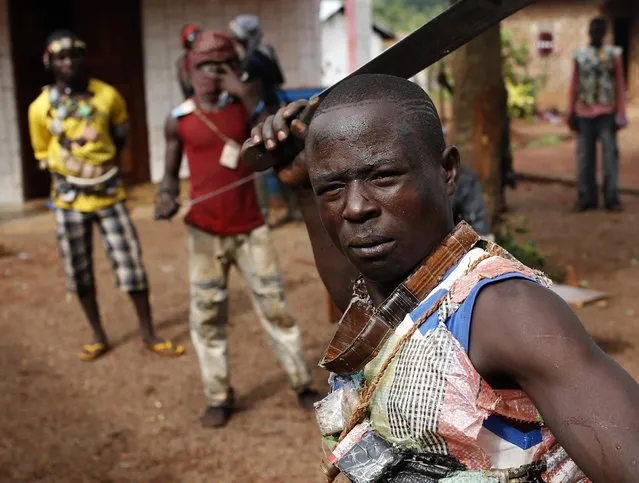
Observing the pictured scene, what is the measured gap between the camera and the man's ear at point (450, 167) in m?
1.76

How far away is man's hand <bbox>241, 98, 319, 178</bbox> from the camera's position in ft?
6.84

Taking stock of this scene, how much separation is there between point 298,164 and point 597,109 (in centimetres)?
794

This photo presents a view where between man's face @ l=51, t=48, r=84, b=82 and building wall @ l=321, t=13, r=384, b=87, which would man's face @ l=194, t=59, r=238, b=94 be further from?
building wall @ l=321, t=13, r=384, b=87

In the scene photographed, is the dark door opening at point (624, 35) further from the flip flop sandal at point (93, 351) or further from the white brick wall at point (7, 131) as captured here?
the flip flop sandal at point (93, 351)

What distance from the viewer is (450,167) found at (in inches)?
70.3

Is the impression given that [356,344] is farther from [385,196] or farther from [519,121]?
[519,121]

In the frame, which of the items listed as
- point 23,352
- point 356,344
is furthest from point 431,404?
point 23,352

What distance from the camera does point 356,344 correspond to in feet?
5.54

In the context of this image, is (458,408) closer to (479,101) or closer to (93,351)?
(93,351)

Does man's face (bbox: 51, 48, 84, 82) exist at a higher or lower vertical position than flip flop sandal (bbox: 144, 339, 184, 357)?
higher

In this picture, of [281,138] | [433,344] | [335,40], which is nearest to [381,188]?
[433,344]

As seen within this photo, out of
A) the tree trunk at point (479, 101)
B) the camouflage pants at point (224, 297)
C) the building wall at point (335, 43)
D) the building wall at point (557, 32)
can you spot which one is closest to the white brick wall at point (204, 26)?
the tree trunk at point (479, 101)

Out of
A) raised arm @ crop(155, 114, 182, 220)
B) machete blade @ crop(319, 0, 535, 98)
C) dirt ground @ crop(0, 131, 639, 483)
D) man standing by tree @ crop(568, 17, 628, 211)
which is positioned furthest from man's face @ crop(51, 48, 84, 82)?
man standing by tree @ crop(568, 17, 628, 211)

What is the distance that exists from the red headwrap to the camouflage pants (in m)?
0.75
